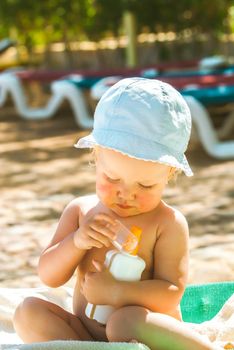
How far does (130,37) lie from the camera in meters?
11.0

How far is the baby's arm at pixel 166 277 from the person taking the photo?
2.21 m

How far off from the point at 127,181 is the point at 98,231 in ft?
0.52

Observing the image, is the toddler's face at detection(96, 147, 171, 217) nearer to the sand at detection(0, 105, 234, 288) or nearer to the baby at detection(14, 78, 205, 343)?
the baby at detection(14, 78, 205, 343)

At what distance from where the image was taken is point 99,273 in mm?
2246

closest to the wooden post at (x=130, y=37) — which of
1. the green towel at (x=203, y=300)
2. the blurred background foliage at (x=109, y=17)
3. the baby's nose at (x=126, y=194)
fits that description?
the blurred background foliage at (x=109, y=17)

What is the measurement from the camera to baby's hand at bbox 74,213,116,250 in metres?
2.15

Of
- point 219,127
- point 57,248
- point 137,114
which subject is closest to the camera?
point 137,114

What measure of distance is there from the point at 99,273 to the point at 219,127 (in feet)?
19.8

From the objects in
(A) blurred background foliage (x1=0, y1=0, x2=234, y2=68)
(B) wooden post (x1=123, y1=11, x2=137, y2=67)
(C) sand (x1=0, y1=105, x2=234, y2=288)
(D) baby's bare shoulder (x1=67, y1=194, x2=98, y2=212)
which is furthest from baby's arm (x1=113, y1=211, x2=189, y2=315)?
(B) wooden post (x1=123, y1=11, x2=137, y2=67)

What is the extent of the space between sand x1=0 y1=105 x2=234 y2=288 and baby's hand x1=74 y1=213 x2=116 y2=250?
4.30 feet

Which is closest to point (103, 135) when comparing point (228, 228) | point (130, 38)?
point (228, 228)

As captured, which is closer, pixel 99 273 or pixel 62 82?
pixel 99 273

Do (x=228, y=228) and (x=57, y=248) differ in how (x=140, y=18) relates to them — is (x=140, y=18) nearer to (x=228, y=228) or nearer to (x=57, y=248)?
(x=228, y=228)

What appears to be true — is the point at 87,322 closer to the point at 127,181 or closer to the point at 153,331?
the point at 153,331
